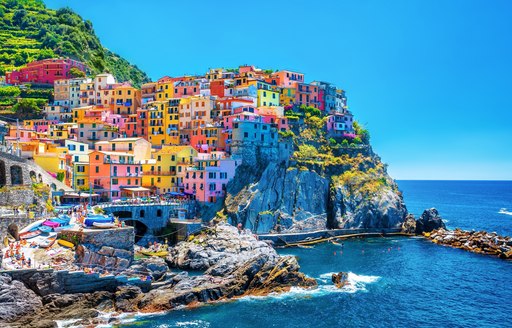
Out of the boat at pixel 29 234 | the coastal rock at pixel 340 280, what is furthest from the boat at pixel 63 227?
the coastal rock at pixel 340 280

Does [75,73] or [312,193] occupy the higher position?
[75,73]

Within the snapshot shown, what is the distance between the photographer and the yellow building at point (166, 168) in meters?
85.9

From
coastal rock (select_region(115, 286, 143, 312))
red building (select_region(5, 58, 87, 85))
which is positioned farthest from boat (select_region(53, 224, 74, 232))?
red building (select_region(5, 58, 87, 85))

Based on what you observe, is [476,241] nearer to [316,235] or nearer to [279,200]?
[316,235]

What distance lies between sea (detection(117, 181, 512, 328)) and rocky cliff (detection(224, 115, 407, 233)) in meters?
8.83

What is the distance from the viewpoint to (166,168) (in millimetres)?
86875

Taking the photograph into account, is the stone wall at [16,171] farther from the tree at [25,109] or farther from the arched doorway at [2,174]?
the tree at [25,109]


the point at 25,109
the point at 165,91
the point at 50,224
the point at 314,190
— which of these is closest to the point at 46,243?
the point at 50,224

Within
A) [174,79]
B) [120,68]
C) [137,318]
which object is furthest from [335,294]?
[120,68]

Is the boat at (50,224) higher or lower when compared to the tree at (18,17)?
lower

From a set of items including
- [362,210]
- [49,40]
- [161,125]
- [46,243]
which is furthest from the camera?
[49,40]

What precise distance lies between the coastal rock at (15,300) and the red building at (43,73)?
89.8 metres

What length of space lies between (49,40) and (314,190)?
325ft

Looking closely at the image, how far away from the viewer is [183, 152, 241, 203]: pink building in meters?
83.9
